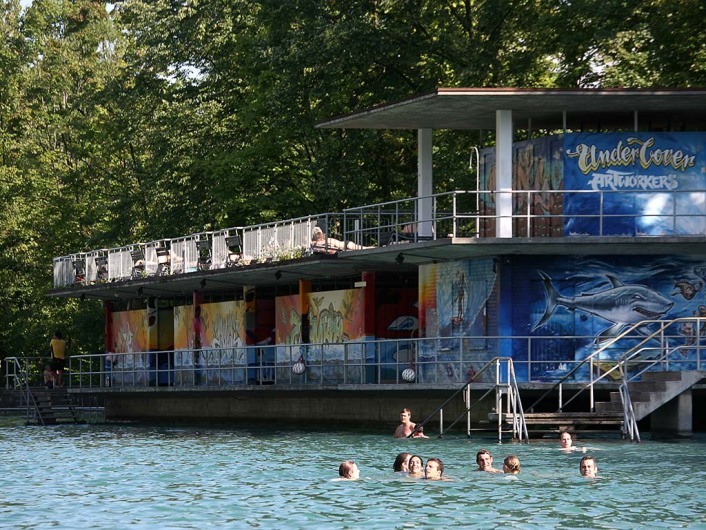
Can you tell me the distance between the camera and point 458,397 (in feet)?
128

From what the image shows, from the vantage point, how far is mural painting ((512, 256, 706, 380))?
39125mm

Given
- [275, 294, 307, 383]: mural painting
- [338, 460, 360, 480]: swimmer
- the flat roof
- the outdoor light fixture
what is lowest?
[338, 460, 360, 480]: swimmer

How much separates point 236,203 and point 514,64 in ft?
39.9

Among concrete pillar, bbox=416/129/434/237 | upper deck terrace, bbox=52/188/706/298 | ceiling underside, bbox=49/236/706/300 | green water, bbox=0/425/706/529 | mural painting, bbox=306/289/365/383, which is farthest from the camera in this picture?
mural painting, bbox=306/289/365/383

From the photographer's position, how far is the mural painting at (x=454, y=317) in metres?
39.7

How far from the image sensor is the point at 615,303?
39312mm

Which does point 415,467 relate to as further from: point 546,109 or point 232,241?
point 232,241

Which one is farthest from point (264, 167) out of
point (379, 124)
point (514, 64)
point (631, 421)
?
point (631, 421)

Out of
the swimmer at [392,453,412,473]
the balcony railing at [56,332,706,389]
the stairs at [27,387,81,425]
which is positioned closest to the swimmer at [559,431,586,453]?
the balcony railing at [56,332,706,389]

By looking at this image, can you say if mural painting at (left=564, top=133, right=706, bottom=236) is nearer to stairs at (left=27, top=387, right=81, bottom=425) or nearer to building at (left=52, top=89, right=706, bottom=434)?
building at (left=52, top=89, right=706, bottom=434)

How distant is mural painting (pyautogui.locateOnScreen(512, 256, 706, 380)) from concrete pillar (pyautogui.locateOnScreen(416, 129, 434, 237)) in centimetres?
394

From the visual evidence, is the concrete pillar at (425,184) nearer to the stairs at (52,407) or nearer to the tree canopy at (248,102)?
the tree canopy at (248,102)

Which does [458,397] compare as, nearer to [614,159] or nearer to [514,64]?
[614,159]

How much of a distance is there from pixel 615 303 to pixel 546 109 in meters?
5.25
